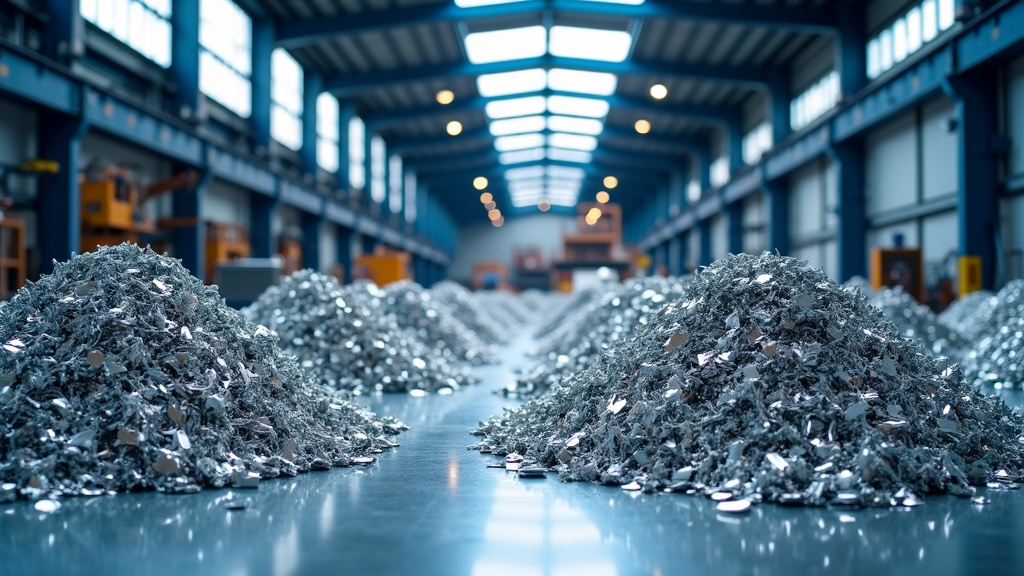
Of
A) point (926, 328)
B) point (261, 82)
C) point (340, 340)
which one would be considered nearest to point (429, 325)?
point (340, 340)

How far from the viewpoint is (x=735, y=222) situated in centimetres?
2898


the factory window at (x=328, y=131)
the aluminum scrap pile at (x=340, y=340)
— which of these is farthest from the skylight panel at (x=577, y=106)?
the aluminum scrap pile at (x=340, y=340)

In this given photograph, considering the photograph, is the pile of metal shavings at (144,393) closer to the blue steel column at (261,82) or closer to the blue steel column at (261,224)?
the blue steel column at (261,224)

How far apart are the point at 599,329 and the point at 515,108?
23364 millimetres

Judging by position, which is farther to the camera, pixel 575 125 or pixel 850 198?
pixel 575 125

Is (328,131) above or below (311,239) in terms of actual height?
above

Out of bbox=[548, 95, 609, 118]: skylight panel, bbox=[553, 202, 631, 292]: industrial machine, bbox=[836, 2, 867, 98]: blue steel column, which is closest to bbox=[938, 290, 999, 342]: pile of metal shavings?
bbox=[836, 2, 867, 98]: blue steel column

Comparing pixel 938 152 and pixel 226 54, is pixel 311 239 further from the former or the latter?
pixel 938 152

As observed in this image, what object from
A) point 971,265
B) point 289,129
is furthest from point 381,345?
point 289,129

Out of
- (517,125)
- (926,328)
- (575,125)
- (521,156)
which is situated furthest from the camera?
(521,156)

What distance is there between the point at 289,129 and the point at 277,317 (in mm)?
17677

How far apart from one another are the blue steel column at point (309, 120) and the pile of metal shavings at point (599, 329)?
635 inches

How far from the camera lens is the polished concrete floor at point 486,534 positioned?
8.48 feet

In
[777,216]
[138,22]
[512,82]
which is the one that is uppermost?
[512,82]
